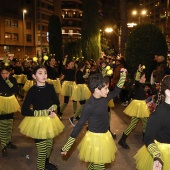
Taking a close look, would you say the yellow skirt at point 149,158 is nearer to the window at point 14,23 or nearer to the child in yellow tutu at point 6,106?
the child in yellow tutu at point 6,106

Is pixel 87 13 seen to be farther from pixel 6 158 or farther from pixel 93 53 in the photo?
pixel 6 158

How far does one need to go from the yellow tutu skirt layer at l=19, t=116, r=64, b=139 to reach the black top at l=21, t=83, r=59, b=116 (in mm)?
198

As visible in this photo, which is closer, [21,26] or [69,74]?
[69,74]

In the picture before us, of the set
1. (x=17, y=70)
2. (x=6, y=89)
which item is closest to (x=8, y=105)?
(x=6, y=89)

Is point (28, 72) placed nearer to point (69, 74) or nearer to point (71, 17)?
point (69, 74)

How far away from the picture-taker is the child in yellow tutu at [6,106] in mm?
6406

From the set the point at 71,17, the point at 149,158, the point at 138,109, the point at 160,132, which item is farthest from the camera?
the point at 71,17

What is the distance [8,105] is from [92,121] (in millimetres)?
3100

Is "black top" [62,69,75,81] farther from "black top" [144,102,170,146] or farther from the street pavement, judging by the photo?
"black top" [144,102,170,146]

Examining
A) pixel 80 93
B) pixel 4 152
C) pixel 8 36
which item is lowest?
pixel 4 152

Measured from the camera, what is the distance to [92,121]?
13.9 feet

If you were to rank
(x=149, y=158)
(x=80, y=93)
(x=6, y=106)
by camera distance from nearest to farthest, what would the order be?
(x=149, y=158)
(x=6, y=106)
(x=80, y=93)

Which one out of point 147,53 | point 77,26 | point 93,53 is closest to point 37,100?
point 147,53

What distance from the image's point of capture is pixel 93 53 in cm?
2408
